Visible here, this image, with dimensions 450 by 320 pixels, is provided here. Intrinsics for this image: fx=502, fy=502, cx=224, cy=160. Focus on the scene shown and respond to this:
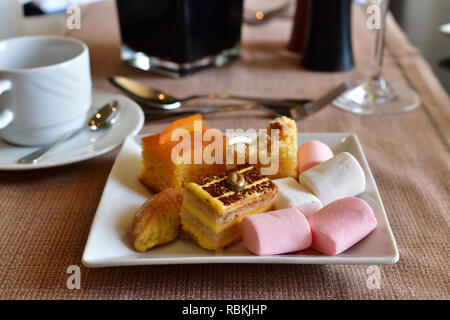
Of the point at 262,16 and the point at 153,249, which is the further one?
the point at 262,16

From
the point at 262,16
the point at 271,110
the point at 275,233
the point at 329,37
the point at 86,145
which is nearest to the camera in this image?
the point at 275,233

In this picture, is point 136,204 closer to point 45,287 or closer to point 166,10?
point 45,287

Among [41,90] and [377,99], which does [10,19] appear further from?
[377,99]

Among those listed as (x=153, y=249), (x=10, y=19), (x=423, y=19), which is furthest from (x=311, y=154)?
(x=423, y=19)

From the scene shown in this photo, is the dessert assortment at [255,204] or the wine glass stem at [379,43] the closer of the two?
the dessert assortment at [255,204]

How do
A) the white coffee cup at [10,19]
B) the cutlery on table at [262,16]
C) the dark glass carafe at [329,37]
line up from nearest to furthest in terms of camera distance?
the dark glass carafe at [329,37]
the white coffee cup at [10,19]
the cutlery on table at [262,16]

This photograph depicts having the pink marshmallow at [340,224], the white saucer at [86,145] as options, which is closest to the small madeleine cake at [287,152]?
the pink marshmallow at [340,224]

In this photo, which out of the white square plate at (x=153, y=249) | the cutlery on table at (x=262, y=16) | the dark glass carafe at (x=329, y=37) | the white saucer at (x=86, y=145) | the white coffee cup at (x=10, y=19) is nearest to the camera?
the white square plate at (x=153, y=249)

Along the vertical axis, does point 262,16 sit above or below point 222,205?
below

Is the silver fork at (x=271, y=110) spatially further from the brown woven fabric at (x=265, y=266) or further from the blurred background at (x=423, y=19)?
the blurred background at (x=423, y=19)

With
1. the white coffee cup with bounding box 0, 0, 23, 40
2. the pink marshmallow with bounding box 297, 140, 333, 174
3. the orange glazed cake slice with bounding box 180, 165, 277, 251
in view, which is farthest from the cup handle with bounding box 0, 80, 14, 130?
the white coffee cup with bounding box 0, 0, 23, 40
